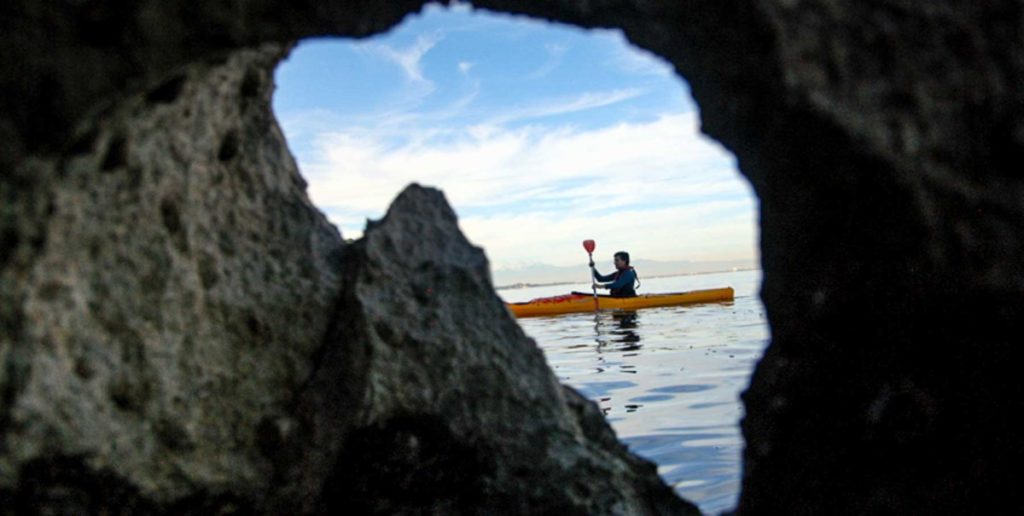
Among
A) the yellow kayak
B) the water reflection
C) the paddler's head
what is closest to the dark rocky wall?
the water reflection

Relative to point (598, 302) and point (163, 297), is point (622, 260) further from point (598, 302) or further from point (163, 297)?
point (163, 297)

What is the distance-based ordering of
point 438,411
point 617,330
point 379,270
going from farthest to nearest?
point 617,330 < point 379,270 < point 438,411

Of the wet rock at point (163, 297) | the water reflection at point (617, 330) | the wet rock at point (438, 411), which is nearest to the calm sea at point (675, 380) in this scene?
the water reflection at point (617, 330)

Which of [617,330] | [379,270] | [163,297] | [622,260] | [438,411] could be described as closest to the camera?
[163,297]

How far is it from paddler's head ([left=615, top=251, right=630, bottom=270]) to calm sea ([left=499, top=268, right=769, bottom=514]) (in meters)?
1.31

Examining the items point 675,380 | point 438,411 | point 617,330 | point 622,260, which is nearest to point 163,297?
point 438,411

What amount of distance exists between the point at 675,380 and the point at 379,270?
618 cm

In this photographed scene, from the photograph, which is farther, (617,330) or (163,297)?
(617,330)

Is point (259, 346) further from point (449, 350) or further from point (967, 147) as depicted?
point (967, 147)

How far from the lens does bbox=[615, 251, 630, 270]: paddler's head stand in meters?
19.7

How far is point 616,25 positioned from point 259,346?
5.88 feet

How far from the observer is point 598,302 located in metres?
20.4

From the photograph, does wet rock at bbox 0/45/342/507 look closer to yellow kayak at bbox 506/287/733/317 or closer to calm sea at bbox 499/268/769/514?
calm sea at bbox 499/268/769/514

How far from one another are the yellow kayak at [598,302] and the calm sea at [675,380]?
35.0 inches
